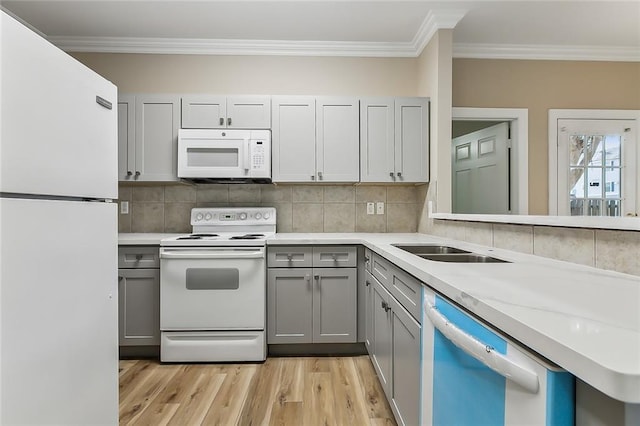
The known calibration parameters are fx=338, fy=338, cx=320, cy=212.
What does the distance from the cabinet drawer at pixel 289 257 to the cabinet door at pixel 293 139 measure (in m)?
0.60

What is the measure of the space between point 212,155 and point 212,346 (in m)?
1.46

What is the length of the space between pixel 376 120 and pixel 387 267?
1504mm

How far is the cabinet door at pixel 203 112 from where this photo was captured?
2787mm

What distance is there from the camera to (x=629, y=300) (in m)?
0.79

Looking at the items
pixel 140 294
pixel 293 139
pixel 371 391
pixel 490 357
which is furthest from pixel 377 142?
pixel 490 357

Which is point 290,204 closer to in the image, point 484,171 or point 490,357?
point 484,171

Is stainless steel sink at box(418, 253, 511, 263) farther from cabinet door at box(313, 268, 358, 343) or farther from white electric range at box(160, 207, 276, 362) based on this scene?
white electric range at box(160, 207, 276, 362)

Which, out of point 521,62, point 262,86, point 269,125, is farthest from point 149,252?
point 521,62

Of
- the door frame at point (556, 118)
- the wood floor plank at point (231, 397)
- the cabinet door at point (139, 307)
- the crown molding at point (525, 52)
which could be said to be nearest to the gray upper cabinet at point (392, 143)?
the crown molding at point (525, 52)

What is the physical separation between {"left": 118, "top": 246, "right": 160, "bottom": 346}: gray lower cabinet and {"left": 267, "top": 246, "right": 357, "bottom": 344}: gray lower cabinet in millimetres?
846

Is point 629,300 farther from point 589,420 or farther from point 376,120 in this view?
point 376,120

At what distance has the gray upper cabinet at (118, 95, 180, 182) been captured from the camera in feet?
9.06

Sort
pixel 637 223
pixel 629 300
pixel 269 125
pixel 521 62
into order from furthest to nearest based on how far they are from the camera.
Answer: pixel 521 62 < pixel 269 125 < pixel 637 223 < pixel 629 300

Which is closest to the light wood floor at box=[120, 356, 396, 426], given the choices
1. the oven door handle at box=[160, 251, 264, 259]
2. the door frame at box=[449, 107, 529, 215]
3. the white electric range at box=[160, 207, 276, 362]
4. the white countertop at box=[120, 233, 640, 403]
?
the white electric range at box=[160, 207, 276, 362]
